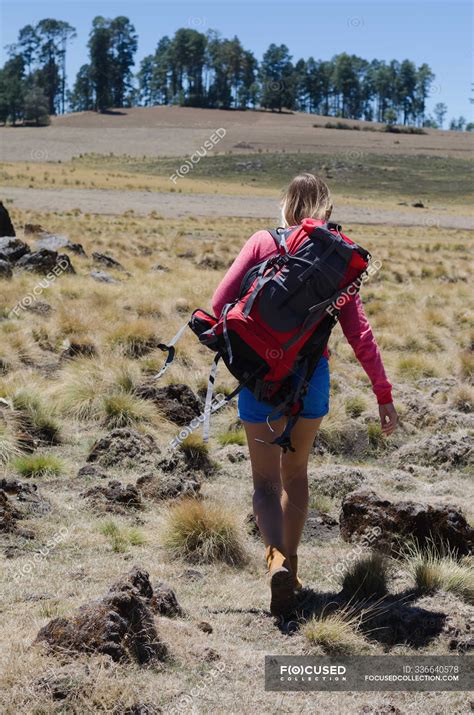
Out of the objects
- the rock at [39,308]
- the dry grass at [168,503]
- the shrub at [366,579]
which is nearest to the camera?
Answer: the dry grass at [168,503]

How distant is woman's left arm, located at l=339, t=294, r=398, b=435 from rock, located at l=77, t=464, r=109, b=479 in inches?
109

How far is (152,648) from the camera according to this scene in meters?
3.67

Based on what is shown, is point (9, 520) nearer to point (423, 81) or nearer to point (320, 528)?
point (320, 528)

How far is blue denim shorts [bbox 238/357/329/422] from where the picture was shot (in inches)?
161

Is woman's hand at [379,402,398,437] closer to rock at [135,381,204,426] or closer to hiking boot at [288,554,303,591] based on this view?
hiking boot at [288,554,303,591]

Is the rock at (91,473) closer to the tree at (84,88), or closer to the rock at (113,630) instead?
the rock at (113,630)

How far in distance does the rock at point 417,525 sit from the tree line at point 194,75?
379 ft

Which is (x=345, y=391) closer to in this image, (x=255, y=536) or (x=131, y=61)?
(x=255, y=536)

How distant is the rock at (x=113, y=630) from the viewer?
11.5 feet

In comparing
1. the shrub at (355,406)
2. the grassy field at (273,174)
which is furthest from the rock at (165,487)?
the grassy field at (273,174)

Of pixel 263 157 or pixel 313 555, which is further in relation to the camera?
pixel 263 157

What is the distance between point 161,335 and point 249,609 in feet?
21.8

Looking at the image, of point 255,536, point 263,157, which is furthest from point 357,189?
point 255,536

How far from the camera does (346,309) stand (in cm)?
410
